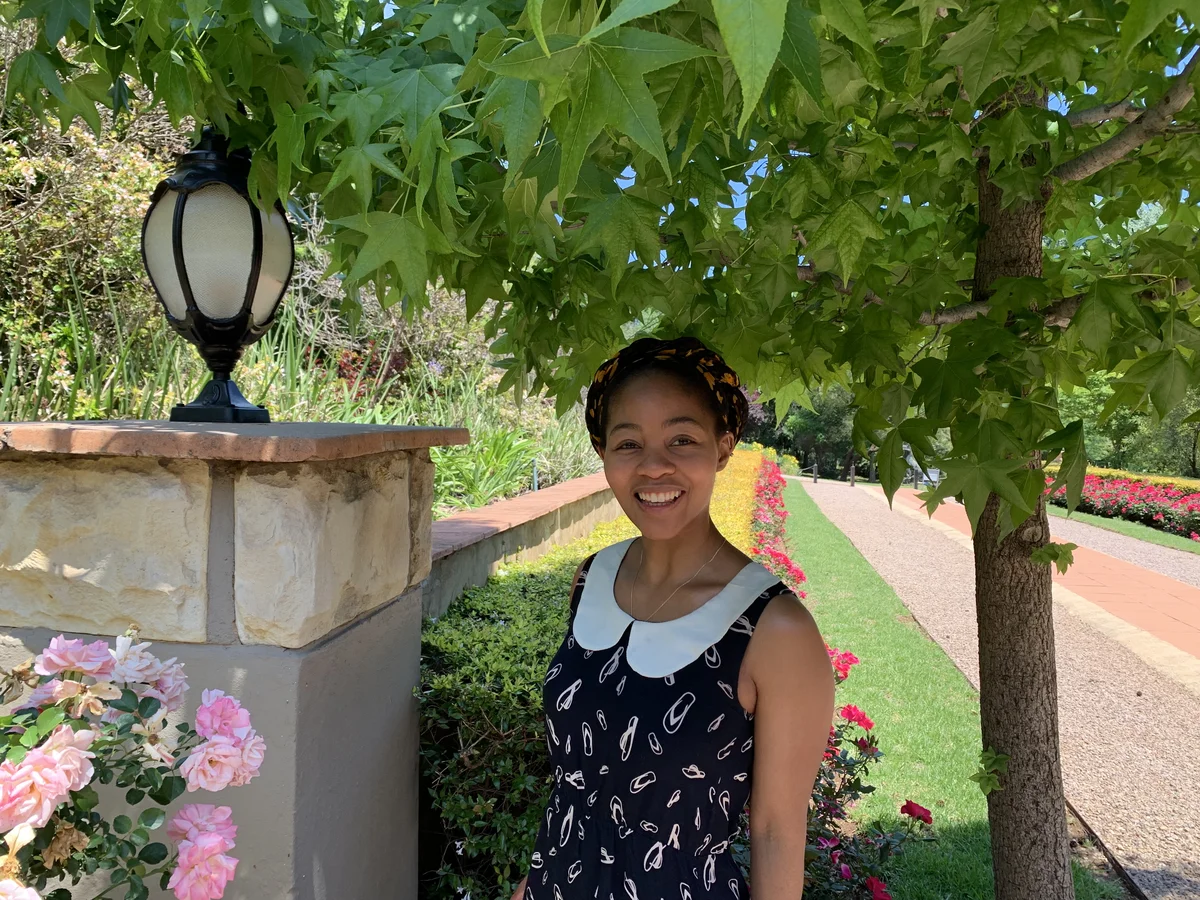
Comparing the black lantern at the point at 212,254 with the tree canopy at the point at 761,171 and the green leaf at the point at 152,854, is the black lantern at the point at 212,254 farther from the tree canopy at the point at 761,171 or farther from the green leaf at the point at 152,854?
the green leaf at the point at 152,854

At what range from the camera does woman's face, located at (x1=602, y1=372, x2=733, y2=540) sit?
1.65m

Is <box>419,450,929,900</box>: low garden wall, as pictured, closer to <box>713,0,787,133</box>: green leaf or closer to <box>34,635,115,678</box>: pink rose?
<box>34,635,115,678</box>: pink rose

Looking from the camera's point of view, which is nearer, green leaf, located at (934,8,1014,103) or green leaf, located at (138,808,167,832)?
green leaf, located at (138,808,167,832)

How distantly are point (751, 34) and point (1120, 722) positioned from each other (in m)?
6.79

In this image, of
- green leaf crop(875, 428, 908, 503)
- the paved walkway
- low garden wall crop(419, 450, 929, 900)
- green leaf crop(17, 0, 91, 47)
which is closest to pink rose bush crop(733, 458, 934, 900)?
low garden wall crop(419, 450, 929, 900)

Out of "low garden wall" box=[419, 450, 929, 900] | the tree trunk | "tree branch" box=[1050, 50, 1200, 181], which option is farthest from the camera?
"low garden wall" box=[419, 450, 929, 900]

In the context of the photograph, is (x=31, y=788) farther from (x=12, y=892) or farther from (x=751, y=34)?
(x=751, y=34)

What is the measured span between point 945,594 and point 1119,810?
5572mm

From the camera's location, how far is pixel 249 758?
125 cm

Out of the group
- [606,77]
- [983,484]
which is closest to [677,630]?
[983,484]

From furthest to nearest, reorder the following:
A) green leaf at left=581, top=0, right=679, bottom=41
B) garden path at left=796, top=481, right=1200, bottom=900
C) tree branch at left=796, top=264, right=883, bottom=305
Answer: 1. garden path at left=796, top=481, right=1200, bottom=900
2. tree branch at left=796, top=264, right=883, bottom=305
3. green leaf at left=581, top=0, right=679, bottom=41

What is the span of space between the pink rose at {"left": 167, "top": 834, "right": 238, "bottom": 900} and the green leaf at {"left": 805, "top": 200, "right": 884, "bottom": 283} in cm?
143

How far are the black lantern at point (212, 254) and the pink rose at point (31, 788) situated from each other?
104 centimetres

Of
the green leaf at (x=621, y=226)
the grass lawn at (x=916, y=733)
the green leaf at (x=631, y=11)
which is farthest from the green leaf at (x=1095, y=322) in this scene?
the grass lawn at (x=916, y=733)
